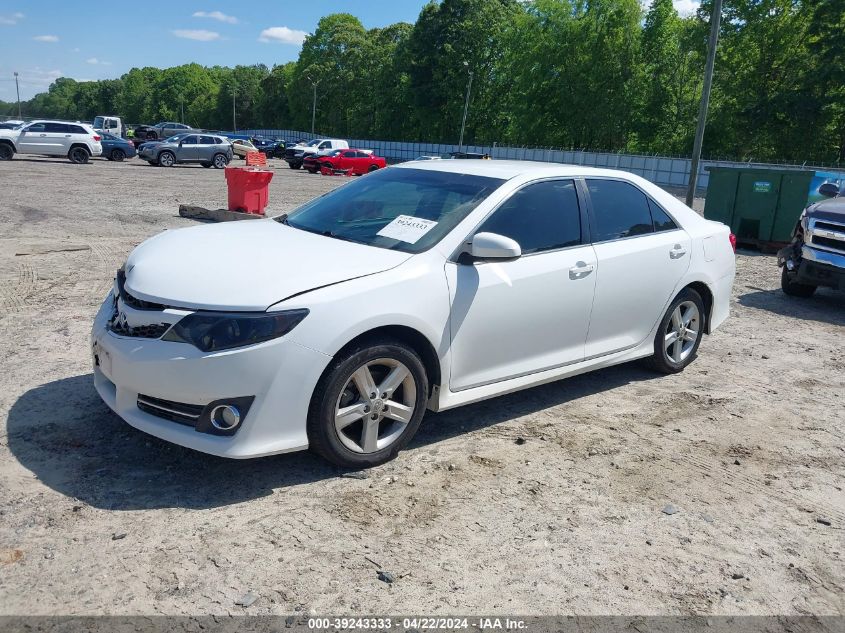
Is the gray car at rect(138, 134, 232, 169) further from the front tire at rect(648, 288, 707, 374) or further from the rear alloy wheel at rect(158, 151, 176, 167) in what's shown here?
the front tire at rect(648, 288, 707, 374)

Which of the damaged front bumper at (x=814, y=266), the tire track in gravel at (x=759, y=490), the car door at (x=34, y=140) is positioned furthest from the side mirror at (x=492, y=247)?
the car door at (x=34, y=140)

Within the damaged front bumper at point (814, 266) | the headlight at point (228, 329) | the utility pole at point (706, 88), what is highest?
the utility pole at point (706, 88)

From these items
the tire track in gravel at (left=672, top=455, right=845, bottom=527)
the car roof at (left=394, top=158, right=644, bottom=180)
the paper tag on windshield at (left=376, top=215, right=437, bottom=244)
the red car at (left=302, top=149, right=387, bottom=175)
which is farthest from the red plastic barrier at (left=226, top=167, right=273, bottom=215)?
the red car at (left=302, top=149, right=387, bottom=175)

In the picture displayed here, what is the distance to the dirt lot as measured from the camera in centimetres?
281

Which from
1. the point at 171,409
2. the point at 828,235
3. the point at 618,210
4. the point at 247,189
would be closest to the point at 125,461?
the point at 171,409

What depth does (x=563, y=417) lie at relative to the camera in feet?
15.7

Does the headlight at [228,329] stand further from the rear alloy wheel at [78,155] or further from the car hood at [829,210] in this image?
the rear alloy wheel at [78,155]

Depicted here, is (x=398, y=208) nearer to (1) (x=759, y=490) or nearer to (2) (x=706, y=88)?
(1) (x=759, y=490)

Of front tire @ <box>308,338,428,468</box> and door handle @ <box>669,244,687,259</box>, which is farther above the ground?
door handle @ <box>669,244,687,259</box>

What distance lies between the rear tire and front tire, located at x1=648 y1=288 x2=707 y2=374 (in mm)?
4383

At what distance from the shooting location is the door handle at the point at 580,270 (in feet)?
15.0

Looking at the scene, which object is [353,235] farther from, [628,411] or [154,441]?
[628,411]

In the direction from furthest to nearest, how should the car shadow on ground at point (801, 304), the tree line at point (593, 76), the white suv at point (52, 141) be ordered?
the tree line at point (593, 76), the white suv at point (52, 141), the car shadow on ground at point (801, 304)

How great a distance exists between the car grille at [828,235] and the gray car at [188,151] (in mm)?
29705
